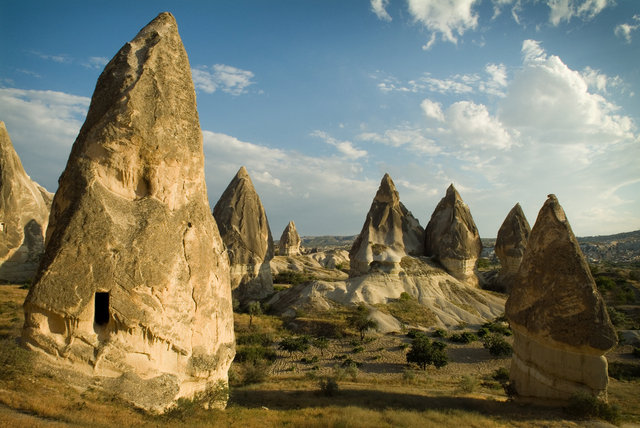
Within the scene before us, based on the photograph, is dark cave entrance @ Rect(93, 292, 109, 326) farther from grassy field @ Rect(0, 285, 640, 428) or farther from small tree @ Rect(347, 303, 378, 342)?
small tree @ Rect(347, 303, 378, 342)

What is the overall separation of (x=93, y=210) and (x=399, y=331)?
18.3 metres

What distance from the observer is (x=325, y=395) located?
36.1ft

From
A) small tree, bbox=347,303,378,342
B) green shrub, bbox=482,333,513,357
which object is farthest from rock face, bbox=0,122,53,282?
green shrub, bbox=482,333,513,357

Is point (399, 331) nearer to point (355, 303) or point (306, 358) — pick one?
point (355, 303)

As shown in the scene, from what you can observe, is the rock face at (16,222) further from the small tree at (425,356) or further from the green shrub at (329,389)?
the small tree at (425,356)

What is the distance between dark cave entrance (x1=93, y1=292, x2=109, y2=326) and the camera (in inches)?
235

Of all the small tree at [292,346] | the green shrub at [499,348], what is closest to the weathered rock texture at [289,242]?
the small tree at [292,346]

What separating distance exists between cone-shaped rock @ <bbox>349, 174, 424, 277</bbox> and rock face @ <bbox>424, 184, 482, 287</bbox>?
Answer: 1532 millimetres

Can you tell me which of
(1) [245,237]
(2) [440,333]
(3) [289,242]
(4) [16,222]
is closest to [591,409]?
(2) [440,333]

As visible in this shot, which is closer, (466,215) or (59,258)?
(59,258)

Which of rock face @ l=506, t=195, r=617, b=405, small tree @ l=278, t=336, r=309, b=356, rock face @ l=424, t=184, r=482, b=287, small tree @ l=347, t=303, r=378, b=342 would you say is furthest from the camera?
rock face @ l=424, t=184, r=482, b=287

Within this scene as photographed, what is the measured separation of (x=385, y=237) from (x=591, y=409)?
2143 centimetres

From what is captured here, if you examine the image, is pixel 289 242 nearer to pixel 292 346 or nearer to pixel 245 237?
pixel 245 237

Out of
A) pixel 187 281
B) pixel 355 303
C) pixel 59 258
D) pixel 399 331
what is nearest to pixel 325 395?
pixel 187 281
